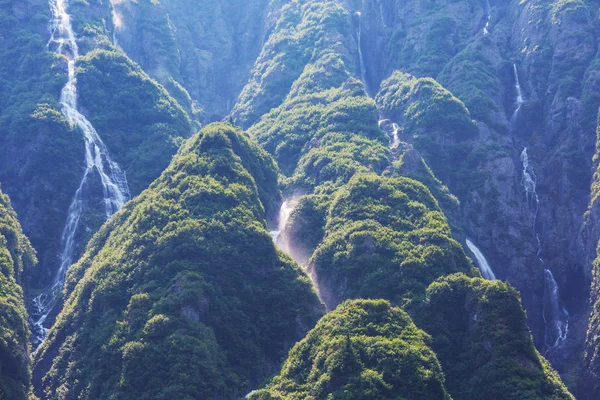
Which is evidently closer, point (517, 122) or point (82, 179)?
point (82, 179)

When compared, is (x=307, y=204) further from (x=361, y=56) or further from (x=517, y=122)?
(x=361, y=56)

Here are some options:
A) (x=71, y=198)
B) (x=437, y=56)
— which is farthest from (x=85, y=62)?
(x=437, y=56)

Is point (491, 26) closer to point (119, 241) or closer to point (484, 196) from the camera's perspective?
point (484, 196)

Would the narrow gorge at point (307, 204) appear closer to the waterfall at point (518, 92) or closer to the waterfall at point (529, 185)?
the waterfall at point (529, 185)

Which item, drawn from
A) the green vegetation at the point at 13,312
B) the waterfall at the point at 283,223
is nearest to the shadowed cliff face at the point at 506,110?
the waterfall at the point at 283,223

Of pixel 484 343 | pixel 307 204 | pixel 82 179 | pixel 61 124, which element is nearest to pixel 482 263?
pixel 307 204

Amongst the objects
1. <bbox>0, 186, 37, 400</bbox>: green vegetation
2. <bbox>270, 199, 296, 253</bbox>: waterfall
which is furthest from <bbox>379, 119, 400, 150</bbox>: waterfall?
<bbox>0, 186, 37, 400</bbox>: green vegetation
